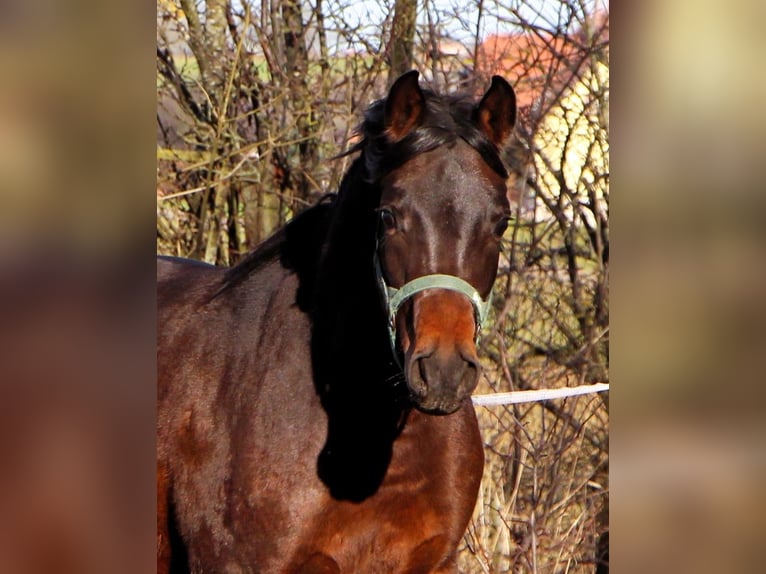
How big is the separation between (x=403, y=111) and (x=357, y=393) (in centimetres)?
88

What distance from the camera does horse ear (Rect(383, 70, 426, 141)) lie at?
3.04 m

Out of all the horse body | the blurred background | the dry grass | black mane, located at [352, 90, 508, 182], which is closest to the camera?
the blurred background

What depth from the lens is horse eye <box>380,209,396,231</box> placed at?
2.86m

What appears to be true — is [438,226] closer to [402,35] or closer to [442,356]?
[442,356]

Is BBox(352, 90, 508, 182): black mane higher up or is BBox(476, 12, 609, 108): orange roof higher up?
BBox(476, 12, 609, 108): orange roof

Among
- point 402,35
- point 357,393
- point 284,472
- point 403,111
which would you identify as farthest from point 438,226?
point 402,35

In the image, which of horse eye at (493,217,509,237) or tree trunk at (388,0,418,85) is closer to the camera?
horse eye at (493,217,509,237)

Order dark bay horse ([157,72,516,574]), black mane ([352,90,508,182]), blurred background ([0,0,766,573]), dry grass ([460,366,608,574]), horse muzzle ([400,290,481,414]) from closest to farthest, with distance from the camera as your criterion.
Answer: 1. blurred background ([0,0,766,573])
2. horse muzzle ([400,290,481,414])
3. dark bay horse ([157,72,516,574])
4. black mane ([352,90,508,182])
5. dry grass ([460,366,608,574])

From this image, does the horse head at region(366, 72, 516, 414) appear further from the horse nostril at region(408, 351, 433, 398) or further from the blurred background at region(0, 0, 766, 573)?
the blurred background at region(0, 0, 766, 573)

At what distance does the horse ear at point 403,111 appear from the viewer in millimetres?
3045

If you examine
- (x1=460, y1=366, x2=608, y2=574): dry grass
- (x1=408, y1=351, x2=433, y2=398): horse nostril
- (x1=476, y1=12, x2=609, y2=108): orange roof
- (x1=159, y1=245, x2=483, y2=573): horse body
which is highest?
(x1=476, y1=12, x2=609, y2=108): orange roof

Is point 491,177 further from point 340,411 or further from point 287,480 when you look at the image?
point 287,480

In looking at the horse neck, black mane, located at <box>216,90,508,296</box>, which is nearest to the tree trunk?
black mane, located at <box>216,90,508,296</box>

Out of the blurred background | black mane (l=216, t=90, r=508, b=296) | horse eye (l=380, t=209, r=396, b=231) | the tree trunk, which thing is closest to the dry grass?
black mane (l=216, t=90, r=508, b=296)
